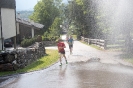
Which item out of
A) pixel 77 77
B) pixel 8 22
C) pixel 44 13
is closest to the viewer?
pixel 77 77

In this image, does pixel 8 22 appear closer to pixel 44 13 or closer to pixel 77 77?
pixel 77 77

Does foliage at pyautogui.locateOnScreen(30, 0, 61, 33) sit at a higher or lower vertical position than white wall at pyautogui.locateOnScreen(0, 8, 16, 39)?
higher

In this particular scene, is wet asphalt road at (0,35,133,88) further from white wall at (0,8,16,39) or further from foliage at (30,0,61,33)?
foliage at (30,0,61,33)

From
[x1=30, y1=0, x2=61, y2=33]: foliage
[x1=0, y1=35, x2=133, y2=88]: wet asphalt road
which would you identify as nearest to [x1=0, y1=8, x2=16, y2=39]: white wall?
[x1=0, y1=35, x2=133, y2=88]: wet asphalt road

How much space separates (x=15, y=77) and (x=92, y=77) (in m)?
3.76

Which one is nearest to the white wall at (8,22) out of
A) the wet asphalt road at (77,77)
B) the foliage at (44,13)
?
the wet asphalt road at (77,77)

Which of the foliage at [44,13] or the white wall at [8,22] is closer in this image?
the white wall at [8,22]

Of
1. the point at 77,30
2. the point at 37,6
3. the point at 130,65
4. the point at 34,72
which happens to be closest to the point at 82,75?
the point at 34,72

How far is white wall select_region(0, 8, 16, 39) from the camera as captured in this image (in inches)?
972

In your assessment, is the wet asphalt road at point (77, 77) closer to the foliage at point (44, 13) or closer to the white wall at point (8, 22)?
the white wall at point (8, 22)

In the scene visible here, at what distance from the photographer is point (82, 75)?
41.9 ft

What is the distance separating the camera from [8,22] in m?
26.5

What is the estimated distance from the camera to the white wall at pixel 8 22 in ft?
81.0

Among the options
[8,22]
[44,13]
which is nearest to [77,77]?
[8,22]
